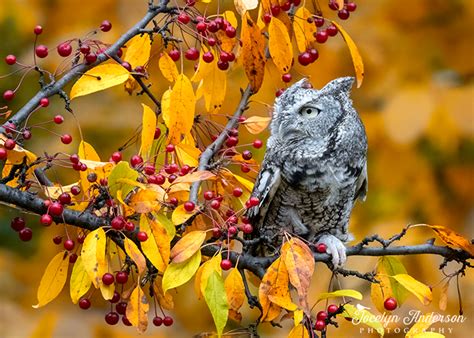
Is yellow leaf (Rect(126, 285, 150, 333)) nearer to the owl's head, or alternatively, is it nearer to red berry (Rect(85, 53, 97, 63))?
red berry (Rect(85, 53, 97, 63))

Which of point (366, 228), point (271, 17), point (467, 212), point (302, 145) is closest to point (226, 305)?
point (271, 17)

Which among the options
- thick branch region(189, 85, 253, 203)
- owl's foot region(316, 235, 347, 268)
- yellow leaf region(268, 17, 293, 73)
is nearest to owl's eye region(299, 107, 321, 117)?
thick branch region(189, 85, 253, 203)

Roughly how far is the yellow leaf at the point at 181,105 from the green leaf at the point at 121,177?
29cm

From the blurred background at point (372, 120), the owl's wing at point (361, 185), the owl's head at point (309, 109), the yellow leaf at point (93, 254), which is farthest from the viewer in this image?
the blurred background at point (372, 120)

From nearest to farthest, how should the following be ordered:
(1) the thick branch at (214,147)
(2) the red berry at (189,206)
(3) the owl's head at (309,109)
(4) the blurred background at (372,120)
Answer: (2) the red berry at (189,206) → (1) the thick branch at (214,147) → (3) the owl's head at (309,109) → (4) the blurred background at (372,120)

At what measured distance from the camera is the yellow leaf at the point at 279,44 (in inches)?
102

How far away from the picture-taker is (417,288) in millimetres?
2553

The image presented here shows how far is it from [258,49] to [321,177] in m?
0.99

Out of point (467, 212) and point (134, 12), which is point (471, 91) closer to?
point (467, 212)

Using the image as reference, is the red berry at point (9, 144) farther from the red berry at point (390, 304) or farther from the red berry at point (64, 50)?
the red berry at point (390, 304)

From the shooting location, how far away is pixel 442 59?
5895mm

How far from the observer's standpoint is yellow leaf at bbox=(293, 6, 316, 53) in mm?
2779

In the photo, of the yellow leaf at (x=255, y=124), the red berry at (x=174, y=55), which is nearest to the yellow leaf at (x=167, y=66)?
the red berry at (x=174, y=55)

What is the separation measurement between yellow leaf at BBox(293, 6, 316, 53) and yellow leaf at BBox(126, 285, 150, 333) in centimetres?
94
